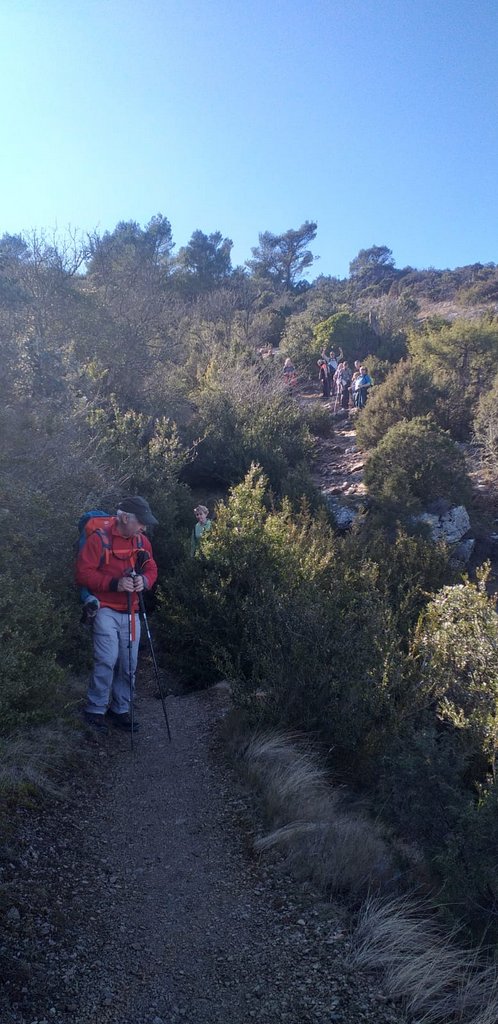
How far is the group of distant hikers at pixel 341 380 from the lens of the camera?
2080 cm

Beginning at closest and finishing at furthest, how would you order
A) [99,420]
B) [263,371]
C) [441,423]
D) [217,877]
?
[217,877], [99,420], [441,423], [263,371]

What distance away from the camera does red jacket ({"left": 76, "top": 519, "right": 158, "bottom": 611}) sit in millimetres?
5461

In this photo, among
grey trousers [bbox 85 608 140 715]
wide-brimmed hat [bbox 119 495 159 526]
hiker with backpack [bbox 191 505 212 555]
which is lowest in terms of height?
grey trousers [bbox 85 608 140 715]

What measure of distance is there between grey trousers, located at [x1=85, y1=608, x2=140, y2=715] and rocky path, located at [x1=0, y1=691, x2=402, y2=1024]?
964 mm

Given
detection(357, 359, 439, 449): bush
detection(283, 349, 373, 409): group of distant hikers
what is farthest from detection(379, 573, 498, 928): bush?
detection(283, 349, 373, 409): group of distant hikers

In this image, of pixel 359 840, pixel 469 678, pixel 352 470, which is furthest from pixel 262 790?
pixel 352 470

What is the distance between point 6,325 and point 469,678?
25.0 feet

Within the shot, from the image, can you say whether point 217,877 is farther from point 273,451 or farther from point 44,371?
point 273,451

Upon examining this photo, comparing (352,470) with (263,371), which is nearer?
(352,470)

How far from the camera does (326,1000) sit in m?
2.93

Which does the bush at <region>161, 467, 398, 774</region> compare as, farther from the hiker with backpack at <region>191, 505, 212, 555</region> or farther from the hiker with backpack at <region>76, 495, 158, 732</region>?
the hiker with backpack at <region>76, 495, 158, 732</region>

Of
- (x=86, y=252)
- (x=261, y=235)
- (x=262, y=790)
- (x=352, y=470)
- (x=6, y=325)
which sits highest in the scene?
(x=261, y=235)

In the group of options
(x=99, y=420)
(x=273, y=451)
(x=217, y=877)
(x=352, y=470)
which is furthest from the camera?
(x=352, y=470)

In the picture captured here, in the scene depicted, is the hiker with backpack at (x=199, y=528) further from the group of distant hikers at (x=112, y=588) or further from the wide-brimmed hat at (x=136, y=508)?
the wide-brimmed hat at (x=136, y=508)
